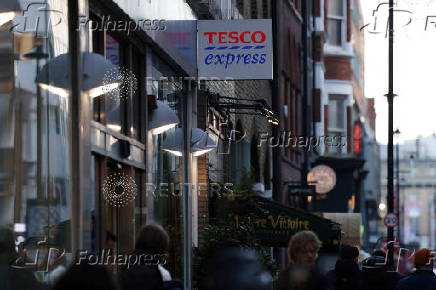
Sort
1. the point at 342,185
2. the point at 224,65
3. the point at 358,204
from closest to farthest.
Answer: the point at 224,65
the point at 342,185
the point at 358,204

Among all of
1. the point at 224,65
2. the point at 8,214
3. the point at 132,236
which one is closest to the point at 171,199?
the point at 224,65

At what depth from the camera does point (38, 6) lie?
29.9ft

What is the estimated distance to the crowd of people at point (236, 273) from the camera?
4840 millimetres

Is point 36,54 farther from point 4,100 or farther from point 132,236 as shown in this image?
point 132,236

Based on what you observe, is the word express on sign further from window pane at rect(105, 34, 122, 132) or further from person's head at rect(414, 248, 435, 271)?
person's head at rect(414, 248, 435, 271)

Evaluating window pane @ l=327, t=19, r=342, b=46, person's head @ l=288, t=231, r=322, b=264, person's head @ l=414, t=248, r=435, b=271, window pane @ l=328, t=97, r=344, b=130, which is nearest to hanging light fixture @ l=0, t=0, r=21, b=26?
person's head @ l=288, t=231, r=322, b=264

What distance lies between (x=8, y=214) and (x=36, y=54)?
4.71 ft

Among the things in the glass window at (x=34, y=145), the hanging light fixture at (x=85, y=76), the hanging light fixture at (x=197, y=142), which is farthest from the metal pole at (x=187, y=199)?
the glass window at (x=34, y=145)

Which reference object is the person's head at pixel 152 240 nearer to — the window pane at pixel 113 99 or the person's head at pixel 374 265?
the window pane at pixel 113 99

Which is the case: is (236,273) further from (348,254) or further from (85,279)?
(348,254)

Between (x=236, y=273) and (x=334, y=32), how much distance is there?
4795 cm

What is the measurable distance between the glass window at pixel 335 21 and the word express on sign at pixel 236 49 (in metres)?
35.3

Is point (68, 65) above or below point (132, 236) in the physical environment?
above

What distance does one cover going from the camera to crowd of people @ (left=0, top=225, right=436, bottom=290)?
4.84 metres
